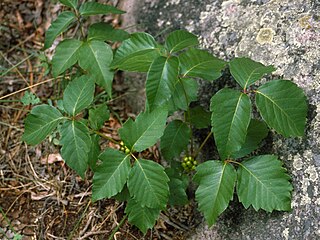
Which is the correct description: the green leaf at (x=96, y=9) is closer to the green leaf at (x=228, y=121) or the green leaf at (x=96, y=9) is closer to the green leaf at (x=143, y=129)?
the green leaf at (x=143, y=129)

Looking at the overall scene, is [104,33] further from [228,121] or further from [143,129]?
[228,121]

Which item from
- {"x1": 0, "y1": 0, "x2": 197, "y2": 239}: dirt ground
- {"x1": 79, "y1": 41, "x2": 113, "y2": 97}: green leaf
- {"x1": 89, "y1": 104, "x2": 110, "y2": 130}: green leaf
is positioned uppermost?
{"x1": 79, "y1": 41, "x2": 113, "y2": 97}: green leaf

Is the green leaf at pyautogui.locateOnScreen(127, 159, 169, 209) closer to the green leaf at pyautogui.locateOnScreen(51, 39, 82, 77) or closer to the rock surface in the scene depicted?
the rock surface

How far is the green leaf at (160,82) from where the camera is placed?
1.82 metres

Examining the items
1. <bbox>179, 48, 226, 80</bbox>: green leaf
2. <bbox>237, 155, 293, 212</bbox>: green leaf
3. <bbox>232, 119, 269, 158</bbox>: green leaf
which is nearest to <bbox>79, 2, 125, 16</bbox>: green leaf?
<bbox>179, 48, 226, 80</bbox>: green leaf

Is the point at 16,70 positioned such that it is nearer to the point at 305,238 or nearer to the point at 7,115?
the point at 7,115

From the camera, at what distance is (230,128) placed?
176cm

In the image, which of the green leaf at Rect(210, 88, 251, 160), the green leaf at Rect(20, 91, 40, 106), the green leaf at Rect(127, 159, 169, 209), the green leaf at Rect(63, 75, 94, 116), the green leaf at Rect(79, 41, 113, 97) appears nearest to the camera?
the green leaf at Rect(210, 88, 251, 160)

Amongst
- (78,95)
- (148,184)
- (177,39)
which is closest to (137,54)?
(177,39)

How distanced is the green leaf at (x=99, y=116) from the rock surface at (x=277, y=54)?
480 mm

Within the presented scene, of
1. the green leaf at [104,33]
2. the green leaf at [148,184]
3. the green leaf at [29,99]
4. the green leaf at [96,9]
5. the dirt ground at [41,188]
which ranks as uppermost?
the green leaf at [96,9]

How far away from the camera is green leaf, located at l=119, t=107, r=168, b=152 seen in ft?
6.14

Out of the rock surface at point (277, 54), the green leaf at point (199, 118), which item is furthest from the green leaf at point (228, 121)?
the green leaf at point (199, 118)

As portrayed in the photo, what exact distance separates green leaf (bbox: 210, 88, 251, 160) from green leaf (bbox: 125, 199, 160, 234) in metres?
0.43
